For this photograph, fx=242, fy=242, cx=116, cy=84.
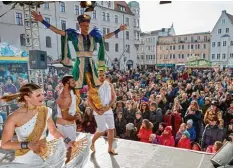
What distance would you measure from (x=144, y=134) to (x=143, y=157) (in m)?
1.16

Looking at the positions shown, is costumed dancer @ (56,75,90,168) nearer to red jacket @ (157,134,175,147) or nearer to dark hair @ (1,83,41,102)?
dark hair @ (1,83,41,102)

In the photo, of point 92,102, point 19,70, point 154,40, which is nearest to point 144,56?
point 154,40

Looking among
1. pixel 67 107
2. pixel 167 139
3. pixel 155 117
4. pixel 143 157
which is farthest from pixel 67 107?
pixel 155 117

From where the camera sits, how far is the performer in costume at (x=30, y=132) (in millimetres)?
2182

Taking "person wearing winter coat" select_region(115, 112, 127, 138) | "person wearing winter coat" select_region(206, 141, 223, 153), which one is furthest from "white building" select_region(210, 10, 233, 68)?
"person wearing winter coat" select_region(206, 141, 223, 153)

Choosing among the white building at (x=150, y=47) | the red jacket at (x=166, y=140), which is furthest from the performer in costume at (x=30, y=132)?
the white building at (x=150, y=47)

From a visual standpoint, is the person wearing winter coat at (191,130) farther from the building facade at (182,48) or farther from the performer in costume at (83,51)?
the building facade at (182,48)

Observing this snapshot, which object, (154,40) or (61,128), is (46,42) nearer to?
(61,128)

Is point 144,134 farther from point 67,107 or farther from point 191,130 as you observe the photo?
point 67,107

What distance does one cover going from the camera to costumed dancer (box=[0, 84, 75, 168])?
2.18m

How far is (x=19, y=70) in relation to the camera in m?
8.81

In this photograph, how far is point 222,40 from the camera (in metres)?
36.3

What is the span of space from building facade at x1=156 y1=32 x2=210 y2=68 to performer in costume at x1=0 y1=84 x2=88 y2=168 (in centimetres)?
3788

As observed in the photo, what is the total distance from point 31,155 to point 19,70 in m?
7.18
